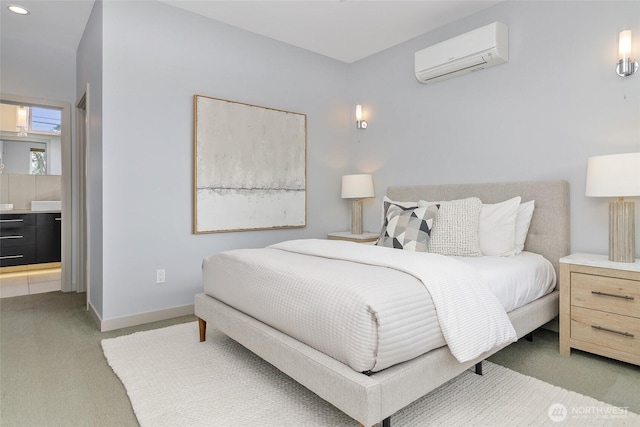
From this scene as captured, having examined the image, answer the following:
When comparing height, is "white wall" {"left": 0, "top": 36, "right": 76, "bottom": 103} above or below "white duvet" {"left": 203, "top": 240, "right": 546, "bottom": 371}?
above

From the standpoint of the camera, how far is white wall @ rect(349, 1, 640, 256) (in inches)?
97.5

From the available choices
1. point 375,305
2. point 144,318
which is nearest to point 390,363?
point 375,305

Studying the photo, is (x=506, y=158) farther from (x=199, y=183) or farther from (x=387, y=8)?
(x=199, y=183)

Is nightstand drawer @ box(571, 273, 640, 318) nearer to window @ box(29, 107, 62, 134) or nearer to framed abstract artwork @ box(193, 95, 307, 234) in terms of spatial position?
framed abstract artwork @ box(193, 95, 307, 234)

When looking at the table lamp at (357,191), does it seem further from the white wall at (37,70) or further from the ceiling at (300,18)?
the white wall at (37,70)

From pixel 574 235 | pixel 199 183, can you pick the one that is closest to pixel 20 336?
pixel 199 183

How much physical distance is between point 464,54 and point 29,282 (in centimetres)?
558

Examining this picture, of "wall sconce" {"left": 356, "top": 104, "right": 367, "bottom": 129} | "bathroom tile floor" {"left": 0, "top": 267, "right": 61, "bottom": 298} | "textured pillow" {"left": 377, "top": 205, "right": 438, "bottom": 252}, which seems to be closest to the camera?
"textured pillow" {"left": 377, "top": 205, "right": 438, "bottom": 252}

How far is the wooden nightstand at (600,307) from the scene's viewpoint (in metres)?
2.03

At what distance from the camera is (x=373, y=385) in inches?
50.3


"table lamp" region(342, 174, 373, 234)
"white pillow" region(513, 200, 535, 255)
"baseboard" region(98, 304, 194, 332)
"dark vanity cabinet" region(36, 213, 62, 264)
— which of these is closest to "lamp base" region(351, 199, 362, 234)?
"table lamp" region(342, 174, 373, 234)

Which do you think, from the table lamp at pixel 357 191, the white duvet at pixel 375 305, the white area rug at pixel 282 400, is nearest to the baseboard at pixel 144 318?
the white area rug at pixel 282 400

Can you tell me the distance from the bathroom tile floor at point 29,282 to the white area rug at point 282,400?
263cm

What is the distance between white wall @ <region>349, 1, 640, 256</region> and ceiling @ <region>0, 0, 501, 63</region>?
242 millimetres
